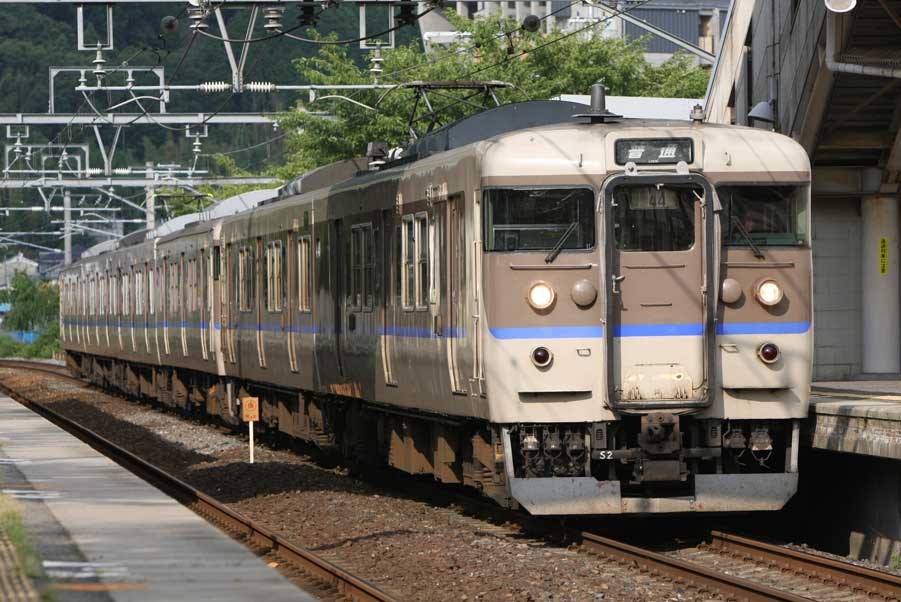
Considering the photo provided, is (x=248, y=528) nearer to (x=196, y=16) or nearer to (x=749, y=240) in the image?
(x=749, y=240)

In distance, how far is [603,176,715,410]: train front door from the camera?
11.9 m

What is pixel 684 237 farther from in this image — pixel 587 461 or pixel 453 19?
pixel 453 19

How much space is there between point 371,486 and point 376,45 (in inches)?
422

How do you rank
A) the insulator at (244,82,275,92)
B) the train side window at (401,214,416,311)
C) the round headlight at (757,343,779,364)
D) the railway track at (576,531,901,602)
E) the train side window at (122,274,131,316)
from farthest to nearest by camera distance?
the train side window at (122,274,131,316)
the insulator at (244,82,275,92)
the train side window at (401,214,416,311)
the round headlight at (757,343,779,364)
the railway track at (576,531,901,602)

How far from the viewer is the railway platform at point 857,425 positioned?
1177 cm

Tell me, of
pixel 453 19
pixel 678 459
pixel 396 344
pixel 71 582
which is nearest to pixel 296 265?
pixel 396 344

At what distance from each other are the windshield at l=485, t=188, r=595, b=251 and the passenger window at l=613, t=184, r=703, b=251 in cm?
22

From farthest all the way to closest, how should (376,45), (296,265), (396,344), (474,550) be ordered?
(376,45), (296,265), (396,344), (474,550)

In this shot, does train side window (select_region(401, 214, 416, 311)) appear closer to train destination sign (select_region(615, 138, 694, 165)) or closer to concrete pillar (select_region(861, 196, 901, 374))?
train destination sign (select_region(615, 138, 694, 165))

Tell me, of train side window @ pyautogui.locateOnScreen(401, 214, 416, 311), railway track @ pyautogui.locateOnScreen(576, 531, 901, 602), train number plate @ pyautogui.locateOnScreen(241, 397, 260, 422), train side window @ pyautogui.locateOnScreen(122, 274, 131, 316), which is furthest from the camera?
train side window @ pyautogui.locateOnScreen(122, 274, 131, 316)

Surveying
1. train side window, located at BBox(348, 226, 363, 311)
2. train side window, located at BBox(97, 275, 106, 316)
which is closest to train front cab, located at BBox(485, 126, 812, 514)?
train side window, located at BBox(348, 226, 363, 311)

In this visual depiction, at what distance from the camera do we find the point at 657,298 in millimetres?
11961

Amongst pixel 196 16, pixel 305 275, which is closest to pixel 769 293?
pixel 305 275

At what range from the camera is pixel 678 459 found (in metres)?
11.9
